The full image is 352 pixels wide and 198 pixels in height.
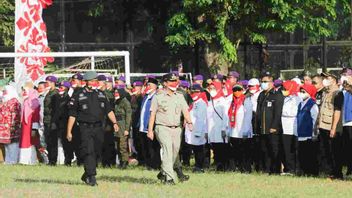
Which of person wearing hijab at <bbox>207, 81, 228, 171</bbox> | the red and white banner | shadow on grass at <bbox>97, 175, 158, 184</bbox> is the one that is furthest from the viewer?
the red and white banner

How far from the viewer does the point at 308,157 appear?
2358 centimetres

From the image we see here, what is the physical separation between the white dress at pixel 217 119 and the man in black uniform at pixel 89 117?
450 cm

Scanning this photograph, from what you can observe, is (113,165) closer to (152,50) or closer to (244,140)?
(244,140)

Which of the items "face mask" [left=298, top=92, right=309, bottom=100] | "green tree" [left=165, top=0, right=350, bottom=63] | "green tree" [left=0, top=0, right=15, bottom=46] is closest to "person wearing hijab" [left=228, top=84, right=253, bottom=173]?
"face mask" [left=298, top=92, right=309, bottom=100]

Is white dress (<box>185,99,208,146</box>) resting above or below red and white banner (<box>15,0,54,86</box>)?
below

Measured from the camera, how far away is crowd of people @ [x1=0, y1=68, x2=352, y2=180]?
22688 millimetres

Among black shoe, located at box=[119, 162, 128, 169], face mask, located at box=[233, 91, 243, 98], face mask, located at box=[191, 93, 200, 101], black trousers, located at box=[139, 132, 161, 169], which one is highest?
face mask, located at box=[233, 91, 243, 98]

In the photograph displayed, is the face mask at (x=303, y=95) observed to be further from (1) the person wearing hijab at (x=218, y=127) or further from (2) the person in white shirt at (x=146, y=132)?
(2) the person in white shirt at (x=146, y=132)

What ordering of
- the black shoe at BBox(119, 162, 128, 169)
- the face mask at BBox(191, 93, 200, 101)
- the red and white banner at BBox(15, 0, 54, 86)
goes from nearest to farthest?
the face mask at BBox(191, 93, 200, 101) < the black shoe at BBox(119, 162, 128, 169) < the red and white banner at BBox(15, 0, 54, 86)

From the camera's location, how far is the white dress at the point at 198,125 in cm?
2547

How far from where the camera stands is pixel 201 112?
83.8 feet

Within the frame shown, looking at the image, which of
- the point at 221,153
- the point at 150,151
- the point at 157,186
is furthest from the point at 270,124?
the point at 157,186

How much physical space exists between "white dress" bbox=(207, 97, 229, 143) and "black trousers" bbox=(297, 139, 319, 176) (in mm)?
2188

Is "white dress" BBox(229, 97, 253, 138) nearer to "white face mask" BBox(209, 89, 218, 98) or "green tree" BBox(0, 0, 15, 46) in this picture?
"white face mask" BBox(209, 89, 218, 98)
